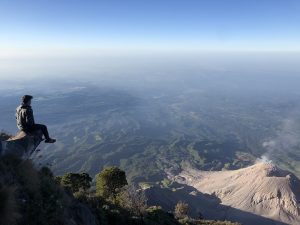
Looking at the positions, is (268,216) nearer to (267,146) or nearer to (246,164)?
(246,164)

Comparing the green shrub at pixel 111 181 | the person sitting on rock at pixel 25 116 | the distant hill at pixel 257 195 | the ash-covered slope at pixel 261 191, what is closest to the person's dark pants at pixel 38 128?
the person sitting on rock at pixel 25 116

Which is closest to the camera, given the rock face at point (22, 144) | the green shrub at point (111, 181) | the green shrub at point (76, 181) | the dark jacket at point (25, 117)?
the rock face at point (22, 144)

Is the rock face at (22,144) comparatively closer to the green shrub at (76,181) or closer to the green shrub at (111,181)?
the green shrub at (76,181)

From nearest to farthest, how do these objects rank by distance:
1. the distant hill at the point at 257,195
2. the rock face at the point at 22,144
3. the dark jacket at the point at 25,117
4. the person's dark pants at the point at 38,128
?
the rock face at the point at 22,144
the dark jacket at the point at 25,117
the person's dark pants at the point at 38,128
the distant hill at the point at 257,195

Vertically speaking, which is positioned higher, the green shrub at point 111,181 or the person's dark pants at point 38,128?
the person's dark pants at point 38,128

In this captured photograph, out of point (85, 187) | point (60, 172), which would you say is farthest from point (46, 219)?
point (60, 172)

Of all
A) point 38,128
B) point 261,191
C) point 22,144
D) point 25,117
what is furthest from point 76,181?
point 261,191

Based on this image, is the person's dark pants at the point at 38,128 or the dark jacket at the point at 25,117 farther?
the person's dark pants at the point at 38,128

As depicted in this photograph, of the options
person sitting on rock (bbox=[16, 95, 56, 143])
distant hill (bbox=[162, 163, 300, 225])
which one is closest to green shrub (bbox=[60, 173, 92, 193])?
person sitting on rock (bbox=[16, 95, 56, 143])

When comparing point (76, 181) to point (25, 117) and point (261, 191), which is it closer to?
point (25, 117)
